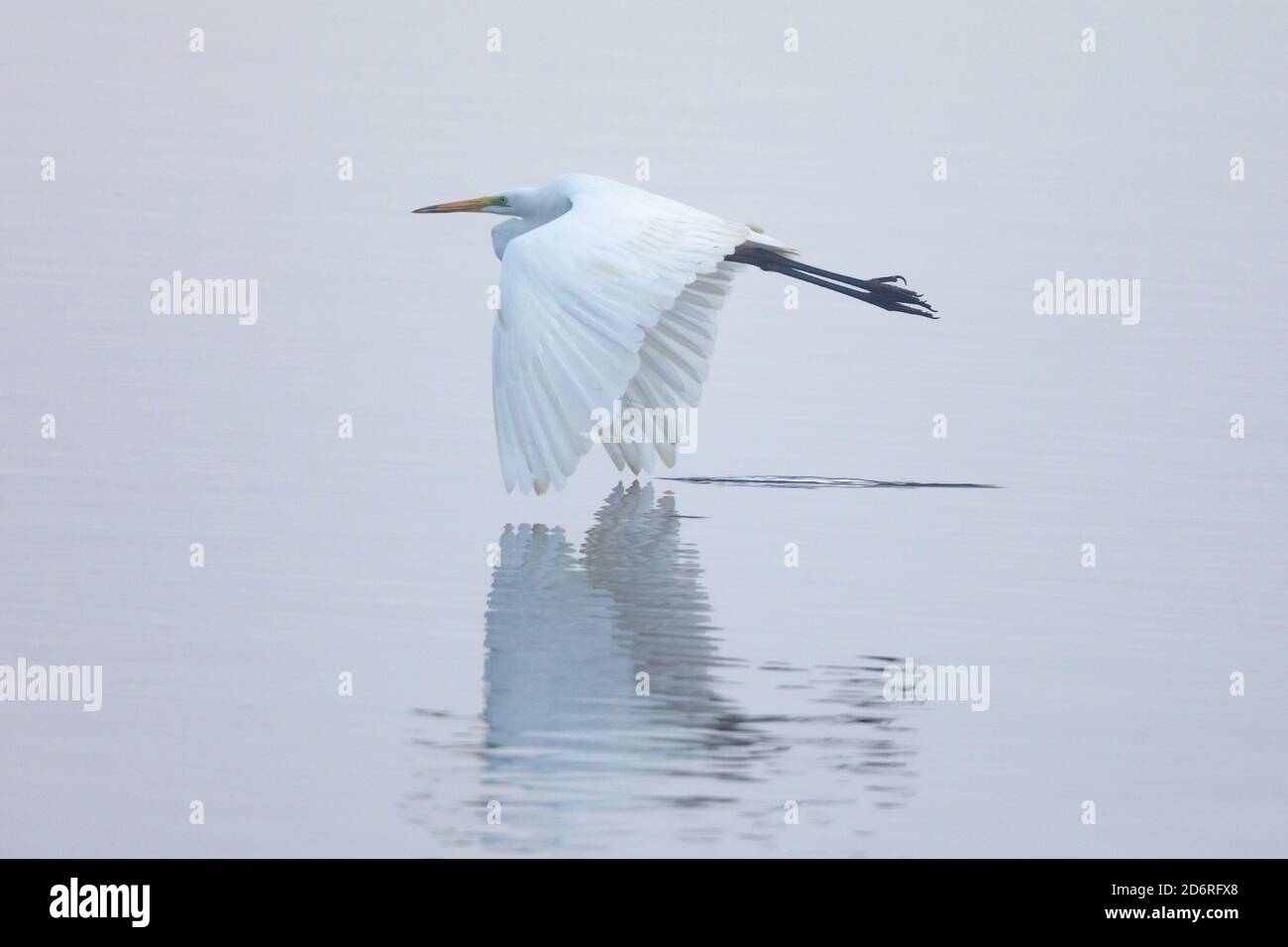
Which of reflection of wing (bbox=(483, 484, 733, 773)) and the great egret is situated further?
the great egret

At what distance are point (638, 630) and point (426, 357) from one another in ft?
18.2

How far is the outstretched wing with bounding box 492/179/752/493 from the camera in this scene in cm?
857

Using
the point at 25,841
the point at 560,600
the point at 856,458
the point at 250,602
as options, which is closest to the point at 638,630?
the point at 560,600

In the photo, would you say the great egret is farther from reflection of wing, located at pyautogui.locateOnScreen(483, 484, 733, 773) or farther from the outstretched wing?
reflection of wing, located at pyautogui.locateOnScreen(483, 484, 733, 773)

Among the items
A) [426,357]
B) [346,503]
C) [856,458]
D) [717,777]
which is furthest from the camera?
[426,357]

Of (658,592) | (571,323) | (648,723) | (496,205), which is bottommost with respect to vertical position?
(648,723)

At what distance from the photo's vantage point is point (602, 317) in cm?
893

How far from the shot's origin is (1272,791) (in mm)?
7156

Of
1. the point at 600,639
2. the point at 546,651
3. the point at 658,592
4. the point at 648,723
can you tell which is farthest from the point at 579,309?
the point at 648,723

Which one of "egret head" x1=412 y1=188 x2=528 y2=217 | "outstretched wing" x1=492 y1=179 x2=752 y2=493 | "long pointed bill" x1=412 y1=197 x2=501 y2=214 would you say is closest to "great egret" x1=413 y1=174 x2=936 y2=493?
"outstretched wing" x1=492 y1=179 x2=752 y2=493

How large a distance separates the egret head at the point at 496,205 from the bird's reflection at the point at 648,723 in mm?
3211

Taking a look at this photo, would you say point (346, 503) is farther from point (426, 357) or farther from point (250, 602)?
point (426, 357)

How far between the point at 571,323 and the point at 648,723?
212 centimetres

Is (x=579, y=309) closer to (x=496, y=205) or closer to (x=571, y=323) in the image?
(x=571, y=323)
